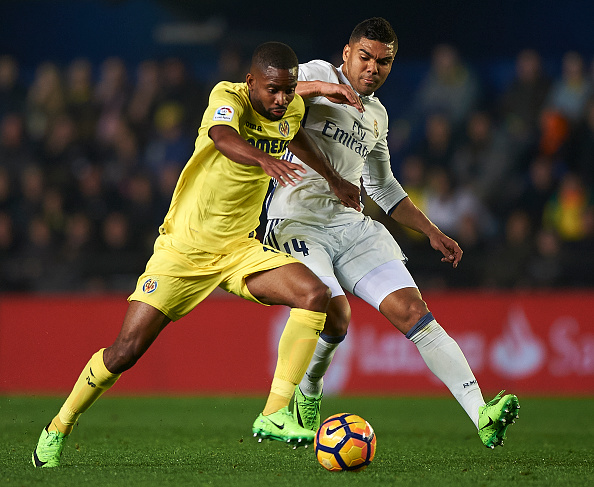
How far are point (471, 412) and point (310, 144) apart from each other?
1.83m

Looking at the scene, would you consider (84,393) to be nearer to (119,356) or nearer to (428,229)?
(119,356)

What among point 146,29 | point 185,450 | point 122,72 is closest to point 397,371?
point 185,450

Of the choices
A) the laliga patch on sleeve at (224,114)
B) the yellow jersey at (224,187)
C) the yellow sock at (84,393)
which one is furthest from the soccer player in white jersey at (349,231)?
the yellow sock at (84,393)

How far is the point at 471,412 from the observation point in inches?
203

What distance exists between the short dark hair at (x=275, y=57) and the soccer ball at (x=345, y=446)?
1870 mm

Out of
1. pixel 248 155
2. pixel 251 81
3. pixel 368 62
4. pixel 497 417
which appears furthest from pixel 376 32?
pixel 497 417

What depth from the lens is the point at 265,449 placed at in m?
5.82

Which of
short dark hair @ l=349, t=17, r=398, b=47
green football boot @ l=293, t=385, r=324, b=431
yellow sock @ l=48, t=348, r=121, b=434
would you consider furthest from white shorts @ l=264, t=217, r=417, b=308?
yellow sock @ l=48, t=348, r=121, b=434

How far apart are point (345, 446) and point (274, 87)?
189cm

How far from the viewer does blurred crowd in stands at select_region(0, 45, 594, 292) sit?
11.0 m

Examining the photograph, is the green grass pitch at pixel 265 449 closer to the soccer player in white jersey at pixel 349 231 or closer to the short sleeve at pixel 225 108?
the soccer player in white jersey at pixel 349 231

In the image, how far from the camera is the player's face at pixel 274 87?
15.5 feet

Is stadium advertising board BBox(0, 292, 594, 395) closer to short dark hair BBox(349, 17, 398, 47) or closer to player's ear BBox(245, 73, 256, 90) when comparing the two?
short dark hair BBox(349, 17, 398, 47)

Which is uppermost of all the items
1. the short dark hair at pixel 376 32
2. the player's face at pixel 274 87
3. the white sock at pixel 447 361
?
the short dark hair at pixel 376 32
